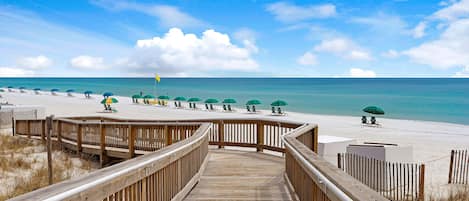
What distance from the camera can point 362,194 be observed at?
2.64 metres

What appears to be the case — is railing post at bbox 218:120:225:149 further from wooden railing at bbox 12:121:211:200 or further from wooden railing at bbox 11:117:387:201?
wooden railing at bbox 12:121:211:200

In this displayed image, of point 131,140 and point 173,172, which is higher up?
point 173,172

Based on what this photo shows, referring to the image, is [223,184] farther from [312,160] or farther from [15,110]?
[15,110]

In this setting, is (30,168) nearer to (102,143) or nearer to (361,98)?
(102,143)

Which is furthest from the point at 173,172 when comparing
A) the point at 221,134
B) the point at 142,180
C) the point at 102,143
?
the point at 102,143

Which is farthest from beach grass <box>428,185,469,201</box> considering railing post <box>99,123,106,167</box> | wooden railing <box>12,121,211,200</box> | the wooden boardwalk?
railing post <box>99,123,106,167</box>

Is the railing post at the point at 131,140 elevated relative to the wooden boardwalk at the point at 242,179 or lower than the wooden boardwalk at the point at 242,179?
elevated

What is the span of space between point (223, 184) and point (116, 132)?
552 cm

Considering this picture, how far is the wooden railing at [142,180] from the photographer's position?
2.71 m

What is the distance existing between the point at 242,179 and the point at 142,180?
11.8ft

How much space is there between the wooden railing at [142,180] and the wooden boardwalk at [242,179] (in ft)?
1.09

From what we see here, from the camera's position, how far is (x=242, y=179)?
→ 7453 millimetres

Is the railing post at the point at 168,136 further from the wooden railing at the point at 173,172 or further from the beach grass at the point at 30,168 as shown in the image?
the beach grass at the point at 30,168

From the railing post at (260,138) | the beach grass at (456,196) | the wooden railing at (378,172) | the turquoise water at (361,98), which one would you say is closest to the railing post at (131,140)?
the railing post at (260,138)
